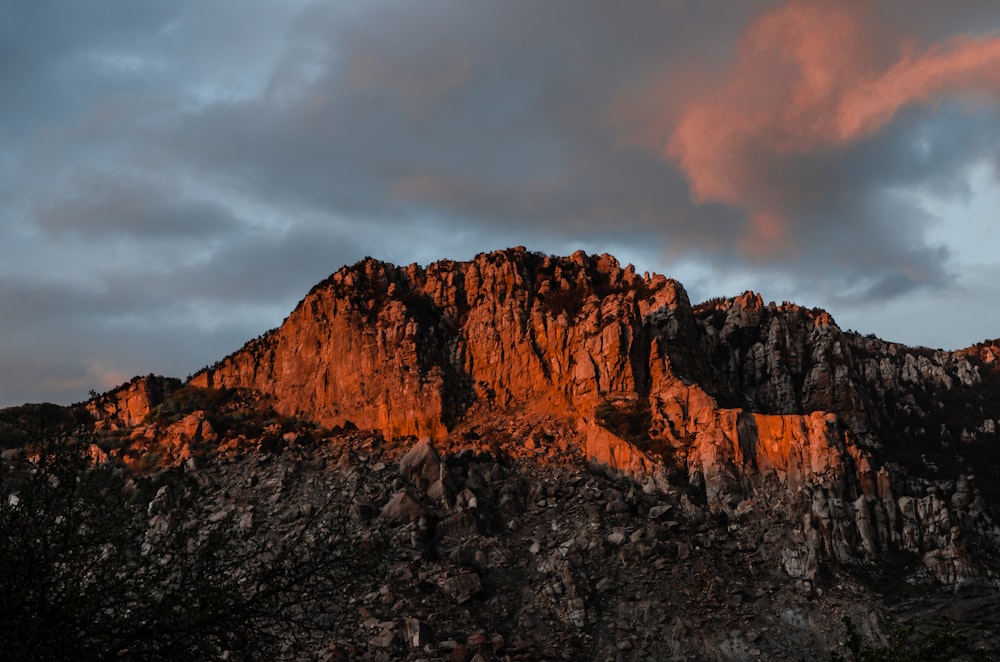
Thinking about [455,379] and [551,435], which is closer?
[551,435]

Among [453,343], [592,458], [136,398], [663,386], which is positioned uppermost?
[453,343]

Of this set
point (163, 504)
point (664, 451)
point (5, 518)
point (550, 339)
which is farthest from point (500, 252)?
point (5, 518)

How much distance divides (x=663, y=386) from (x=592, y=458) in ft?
36.9

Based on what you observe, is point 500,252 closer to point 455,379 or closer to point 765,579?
point 455,379

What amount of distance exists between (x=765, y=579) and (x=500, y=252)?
48.2 m

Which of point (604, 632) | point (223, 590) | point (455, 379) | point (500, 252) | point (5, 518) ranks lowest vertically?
point (604, 632)

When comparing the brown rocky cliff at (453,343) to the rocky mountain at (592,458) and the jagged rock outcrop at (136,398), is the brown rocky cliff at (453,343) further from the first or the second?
the jagged rock outcrop at (136,398)

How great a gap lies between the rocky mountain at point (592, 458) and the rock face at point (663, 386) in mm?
256

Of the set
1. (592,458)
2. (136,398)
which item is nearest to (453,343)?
(592,458)

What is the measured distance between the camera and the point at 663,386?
3275 inches

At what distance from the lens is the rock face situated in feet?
233

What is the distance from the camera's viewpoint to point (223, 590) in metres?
19.0

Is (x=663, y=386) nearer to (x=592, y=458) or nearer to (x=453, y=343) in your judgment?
(x=592, y=458)

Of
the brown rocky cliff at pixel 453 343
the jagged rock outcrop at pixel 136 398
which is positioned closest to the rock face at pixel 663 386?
the brown rocky cliff at pixel 453 343
